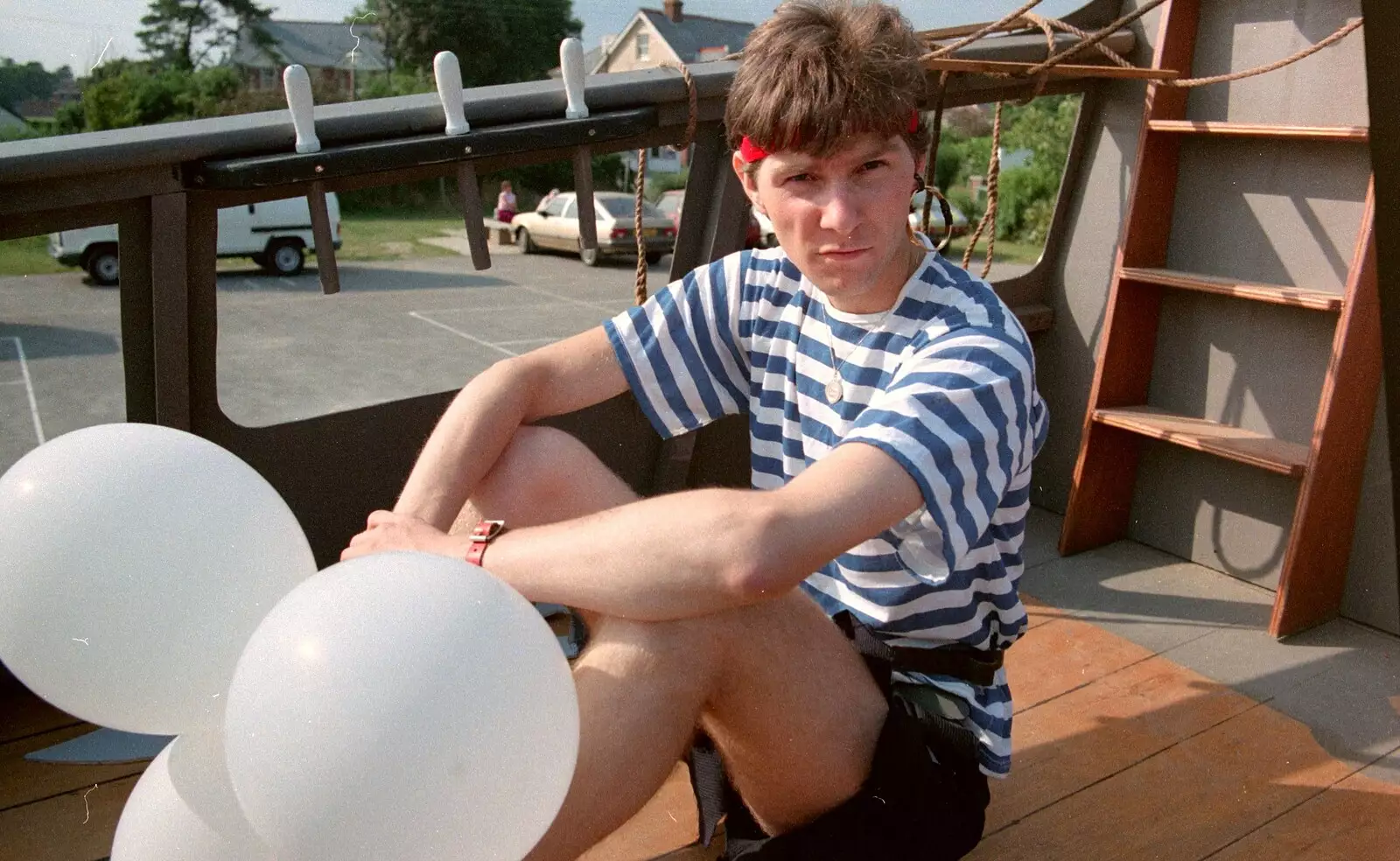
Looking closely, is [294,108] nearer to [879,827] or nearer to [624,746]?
[624,746]

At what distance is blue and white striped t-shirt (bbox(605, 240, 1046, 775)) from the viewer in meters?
1.48

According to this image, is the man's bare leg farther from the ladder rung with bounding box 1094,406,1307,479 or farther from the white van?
the ladder rung with bounding box 1094,406,1307,479

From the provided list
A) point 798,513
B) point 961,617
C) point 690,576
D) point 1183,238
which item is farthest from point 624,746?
point 1183,238

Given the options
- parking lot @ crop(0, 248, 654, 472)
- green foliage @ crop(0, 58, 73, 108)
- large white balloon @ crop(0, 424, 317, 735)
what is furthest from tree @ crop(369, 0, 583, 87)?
green foliage @ crop(0, 58, 73, 108)

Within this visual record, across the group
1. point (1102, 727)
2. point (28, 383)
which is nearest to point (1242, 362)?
point (1102, 727)

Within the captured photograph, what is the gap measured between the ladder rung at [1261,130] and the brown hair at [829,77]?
1568 millimetres

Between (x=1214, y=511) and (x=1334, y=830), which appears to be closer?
(x=1334, y=830)

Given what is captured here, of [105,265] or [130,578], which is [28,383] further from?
[130,578]

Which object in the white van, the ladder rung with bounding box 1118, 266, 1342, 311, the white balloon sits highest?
the white van

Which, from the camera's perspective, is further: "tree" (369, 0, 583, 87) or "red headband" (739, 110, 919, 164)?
"tree" (369, 0, 583, 87)

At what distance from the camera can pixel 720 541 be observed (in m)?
1.34

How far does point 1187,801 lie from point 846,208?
1.35 m

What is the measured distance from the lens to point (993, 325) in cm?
162

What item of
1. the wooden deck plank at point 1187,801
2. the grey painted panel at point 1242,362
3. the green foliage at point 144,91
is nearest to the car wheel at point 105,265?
the wooden deck plank at point 1187,801
